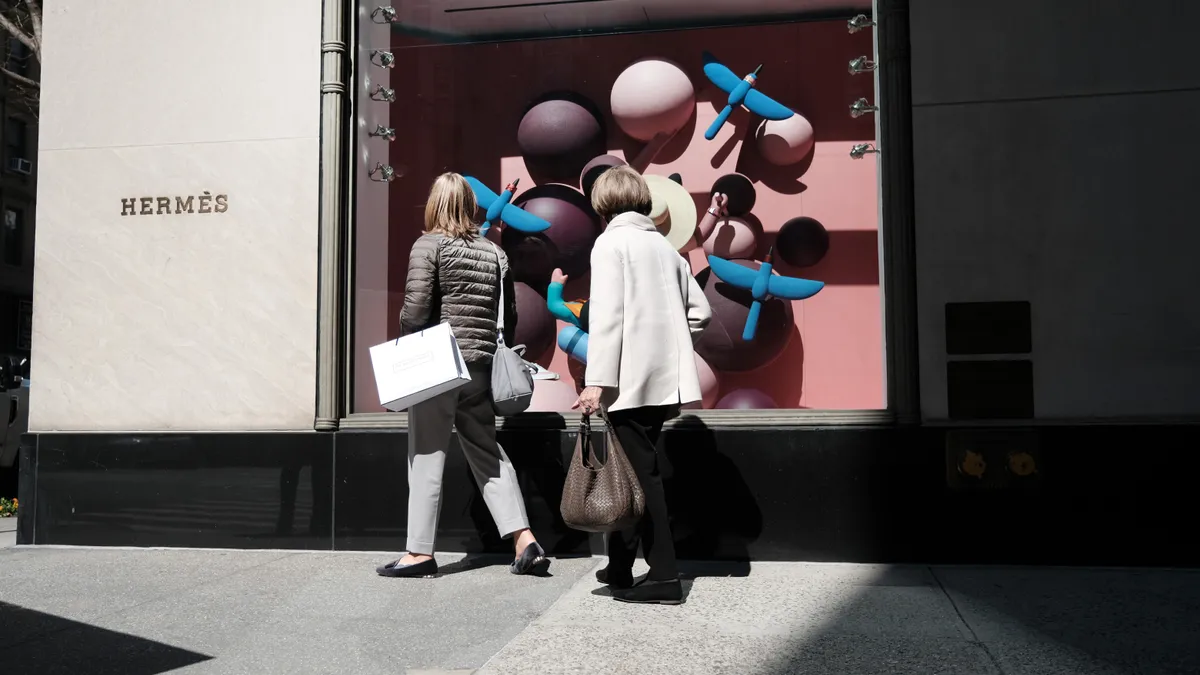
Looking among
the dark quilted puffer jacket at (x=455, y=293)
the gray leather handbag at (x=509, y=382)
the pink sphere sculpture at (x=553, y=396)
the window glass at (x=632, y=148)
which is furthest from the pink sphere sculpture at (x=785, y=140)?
the gray leather handbag at (x=509, y=382)

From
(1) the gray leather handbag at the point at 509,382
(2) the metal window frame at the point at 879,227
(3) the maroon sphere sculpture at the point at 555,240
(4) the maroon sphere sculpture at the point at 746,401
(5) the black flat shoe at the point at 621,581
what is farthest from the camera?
(3) the maroon sphere sculpture at the point at 555,240

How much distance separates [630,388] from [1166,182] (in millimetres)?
2973

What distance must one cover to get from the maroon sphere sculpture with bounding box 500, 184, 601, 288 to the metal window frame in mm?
1129

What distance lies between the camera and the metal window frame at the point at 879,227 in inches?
226

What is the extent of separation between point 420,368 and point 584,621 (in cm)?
151

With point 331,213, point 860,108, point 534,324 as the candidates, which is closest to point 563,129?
point 534,324

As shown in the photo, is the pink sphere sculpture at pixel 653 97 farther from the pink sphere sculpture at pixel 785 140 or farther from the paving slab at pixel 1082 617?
the paving slab at pixel 1082 617

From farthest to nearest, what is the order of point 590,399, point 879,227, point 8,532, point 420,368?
point 8,532, point 879,227, point 420,368, point 590,399

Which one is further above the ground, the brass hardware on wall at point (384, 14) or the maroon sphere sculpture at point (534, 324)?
the brass hardware on wall at point (384, 14)

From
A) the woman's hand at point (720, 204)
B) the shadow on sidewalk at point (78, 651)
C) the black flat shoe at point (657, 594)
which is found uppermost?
the woman's hand at point (720, 204)

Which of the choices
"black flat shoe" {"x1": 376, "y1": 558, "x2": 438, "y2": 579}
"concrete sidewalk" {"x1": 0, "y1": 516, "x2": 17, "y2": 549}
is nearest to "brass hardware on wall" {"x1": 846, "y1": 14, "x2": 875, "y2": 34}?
"black flat shoe" {"x1": 376, "y1": 558, "x2": 438, "y2": 579}

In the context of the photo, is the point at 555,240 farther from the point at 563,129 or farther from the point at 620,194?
the point at 620,194

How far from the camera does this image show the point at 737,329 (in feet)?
22.1

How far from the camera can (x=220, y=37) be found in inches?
259
